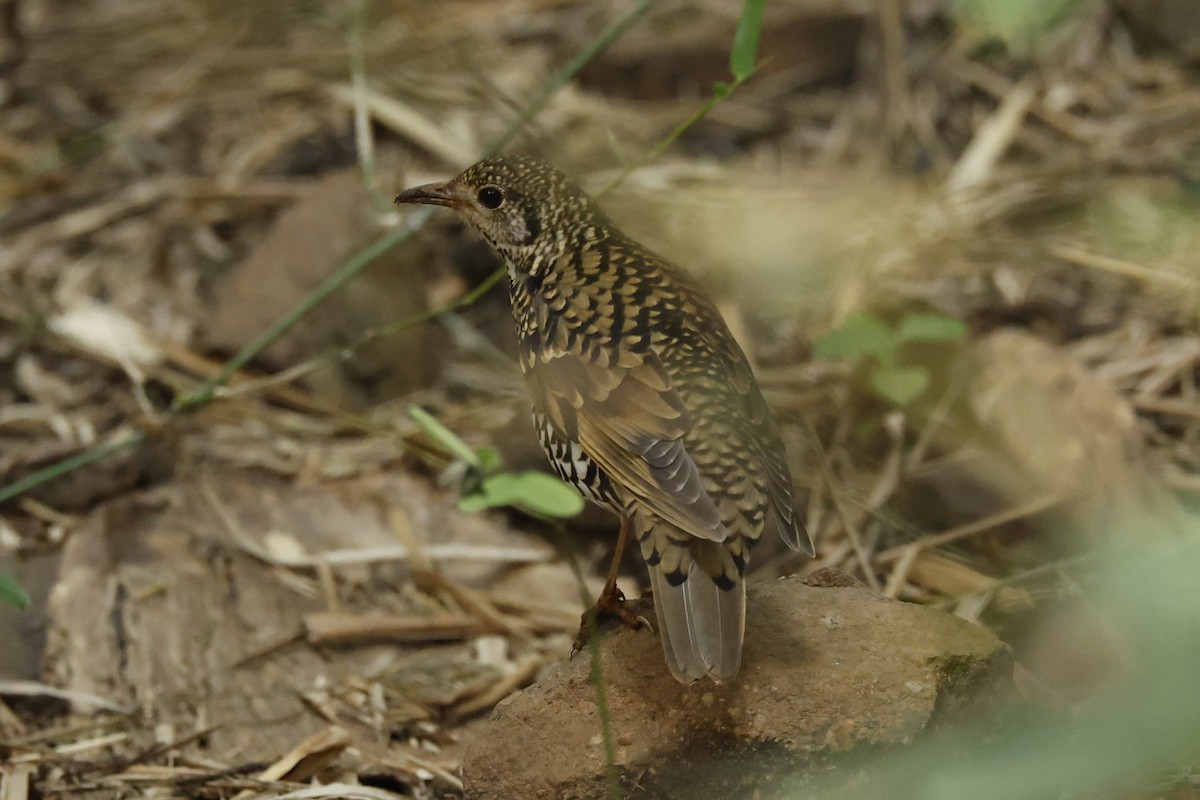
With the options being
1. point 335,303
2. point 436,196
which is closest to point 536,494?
point 436,196

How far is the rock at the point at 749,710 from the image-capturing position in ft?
9.71

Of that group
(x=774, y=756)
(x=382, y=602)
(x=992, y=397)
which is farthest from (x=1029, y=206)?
(x=774, y=756)

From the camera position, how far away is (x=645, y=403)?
3.25 metres

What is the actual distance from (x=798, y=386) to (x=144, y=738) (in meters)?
3.03

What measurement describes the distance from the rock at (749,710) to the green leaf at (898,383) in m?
1.85

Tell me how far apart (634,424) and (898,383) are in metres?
2.08

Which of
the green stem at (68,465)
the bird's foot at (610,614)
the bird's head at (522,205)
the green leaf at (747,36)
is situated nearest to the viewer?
the bird's foot at (610,614)

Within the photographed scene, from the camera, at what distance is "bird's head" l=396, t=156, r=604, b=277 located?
154 inches

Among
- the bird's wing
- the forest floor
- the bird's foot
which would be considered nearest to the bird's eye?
the forest floor

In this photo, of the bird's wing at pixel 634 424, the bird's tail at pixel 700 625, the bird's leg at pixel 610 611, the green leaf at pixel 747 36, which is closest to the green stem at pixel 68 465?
the bird's wing at pixel 634 424

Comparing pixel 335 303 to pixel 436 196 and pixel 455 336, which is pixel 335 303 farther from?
pixel 436 196

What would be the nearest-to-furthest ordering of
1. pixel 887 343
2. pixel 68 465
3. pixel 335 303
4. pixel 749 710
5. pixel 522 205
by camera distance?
pixel 749 710 → pixel 522 205 → pixel 68 465 → pixel 887 343 → pixel 335 303

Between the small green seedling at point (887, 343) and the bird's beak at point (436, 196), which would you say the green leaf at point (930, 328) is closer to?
the small green seedling at point (887, 343)

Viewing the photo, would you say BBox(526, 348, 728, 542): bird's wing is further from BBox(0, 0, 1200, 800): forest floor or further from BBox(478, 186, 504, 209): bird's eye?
BBox(0, 0, 1200, 800): forest floor
